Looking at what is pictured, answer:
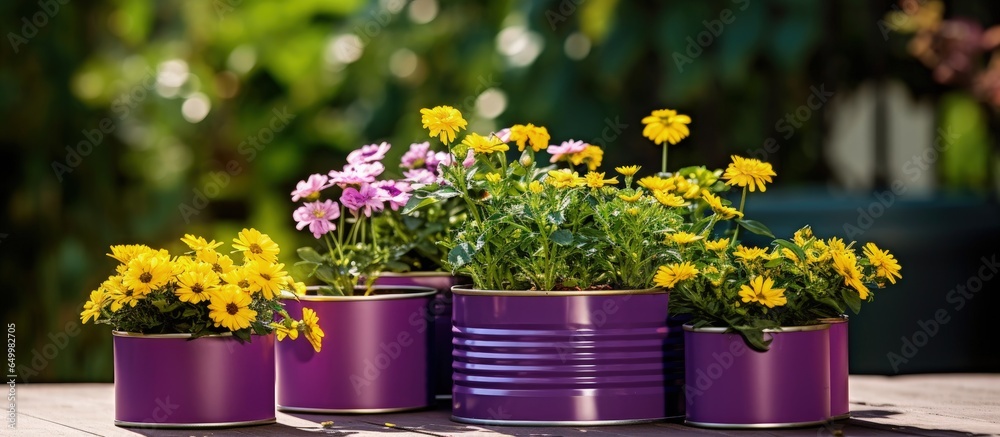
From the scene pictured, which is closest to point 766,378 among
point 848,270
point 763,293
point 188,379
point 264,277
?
point 763,293

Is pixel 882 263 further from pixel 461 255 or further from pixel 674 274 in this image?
pixel 461 255

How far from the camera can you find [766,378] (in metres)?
2.27

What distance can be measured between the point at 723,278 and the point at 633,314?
167 millimetres

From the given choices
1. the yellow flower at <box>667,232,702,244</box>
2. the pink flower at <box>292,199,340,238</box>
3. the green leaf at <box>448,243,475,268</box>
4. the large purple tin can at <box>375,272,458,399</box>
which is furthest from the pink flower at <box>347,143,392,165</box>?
the yellow flower at <box>667,232,702,244</box>

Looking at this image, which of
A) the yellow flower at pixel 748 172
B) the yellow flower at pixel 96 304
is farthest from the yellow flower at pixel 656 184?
the yellow flower at pixel 96 304

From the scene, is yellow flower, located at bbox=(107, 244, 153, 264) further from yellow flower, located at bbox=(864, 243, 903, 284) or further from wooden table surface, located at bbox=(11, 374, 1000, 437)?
yellow flower, located at bbox=(864, 243, 903, 284)

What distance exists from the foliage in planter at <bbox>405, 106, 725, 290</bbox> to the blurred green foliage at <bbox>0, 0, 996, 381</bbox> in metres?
2.84

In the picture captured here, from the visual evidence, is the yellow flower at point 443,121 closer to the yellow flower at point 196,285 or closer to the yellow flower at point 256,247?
the yellow flower at point 256,247

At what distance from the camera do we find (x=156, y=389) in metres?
2.34

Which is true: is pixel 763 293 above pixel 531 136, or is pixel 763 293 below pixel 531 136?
below

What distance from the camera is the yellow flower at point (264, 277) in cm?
235

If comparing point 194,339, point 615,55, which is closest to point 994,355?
point 615,55

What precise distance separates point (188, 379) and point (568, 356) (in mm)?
645

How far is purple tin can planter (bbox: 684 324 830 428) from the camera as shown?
227 cm
